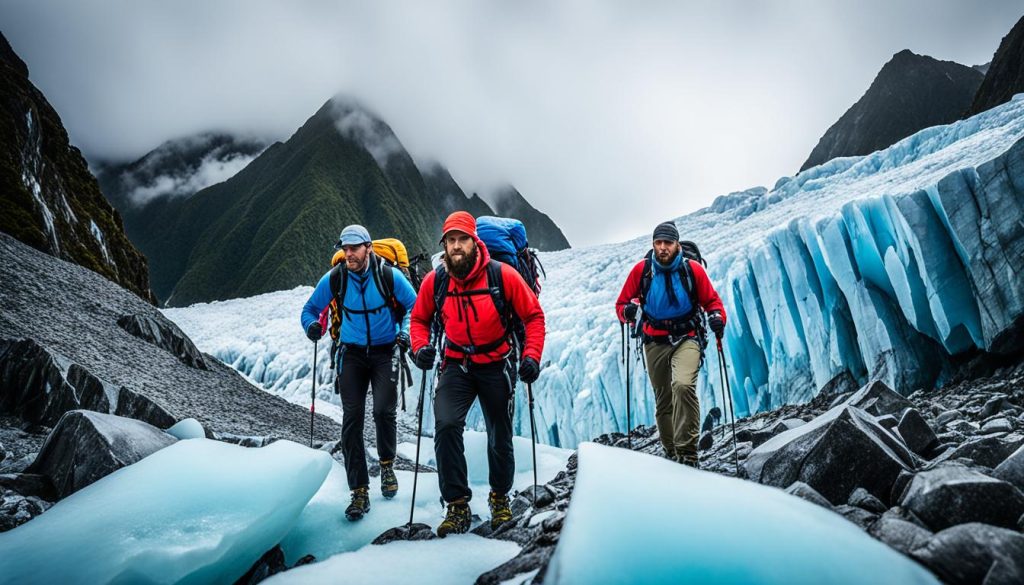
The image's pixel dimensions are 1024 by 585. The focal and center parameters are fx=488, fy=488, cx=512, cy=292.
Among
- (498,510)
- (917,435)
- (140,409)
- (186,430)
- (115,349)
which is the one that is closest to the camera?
(498,510)

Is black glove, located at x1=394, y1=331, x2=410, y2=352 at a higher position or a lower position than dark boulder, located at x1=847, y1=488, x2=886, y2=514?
higher

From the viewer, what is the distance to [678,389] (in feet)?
14.5

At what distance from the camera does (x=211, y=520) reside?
268 cm

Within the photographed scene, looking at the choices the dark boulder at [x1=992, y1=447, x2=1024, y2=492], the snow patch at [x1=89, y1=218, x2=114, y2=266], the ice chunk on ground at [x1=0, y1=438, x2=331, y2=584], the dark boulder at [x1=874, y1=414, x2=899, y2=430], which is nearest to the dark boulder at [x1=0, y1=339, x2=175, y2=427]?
the ice chunk on ground at [x1=0, y1=438, x2=331, y2=584]

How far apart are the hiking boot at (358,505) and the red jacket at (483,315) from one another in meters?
1.32

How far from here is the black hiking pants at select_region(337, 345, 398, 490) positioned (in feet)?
13.5

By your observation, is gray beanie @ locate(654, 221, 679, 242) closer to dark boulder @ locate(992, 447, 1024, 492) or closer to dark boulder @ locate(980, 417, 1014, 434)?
dark boulder @ locate(992, 447, 1024, 492)

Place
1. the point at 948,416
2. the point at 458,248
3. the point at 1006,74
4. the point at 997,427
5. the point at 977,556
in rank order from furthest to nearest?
the point at 1006,74 < the point at 948,416 < the point at 997,427 < the point at 458,248 < the point at 977,556

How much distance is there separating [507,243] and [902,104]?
3348 inches

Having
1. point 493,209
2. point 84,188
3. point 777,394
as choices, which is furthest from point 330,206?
point 777,394

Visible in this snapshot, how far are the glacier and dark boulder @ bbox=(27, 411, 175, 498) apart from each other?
30.8ft

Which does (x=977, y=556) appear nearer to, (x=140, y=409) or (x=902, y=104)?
(x=140, y=409)

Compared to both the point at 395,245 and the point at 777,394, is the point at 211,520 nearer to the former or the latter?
the point at 395,245

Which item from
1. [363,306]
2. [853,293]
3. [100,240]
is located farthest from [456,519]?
[100,240]
